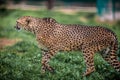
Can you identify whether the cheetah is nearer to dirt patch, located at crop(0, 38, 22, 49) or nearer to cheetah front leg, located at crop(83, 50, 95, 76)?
cheetah front leg, located at crop(83, 50, 95, 76)

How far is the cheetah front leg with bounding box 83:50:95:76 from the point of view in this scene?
8688mm

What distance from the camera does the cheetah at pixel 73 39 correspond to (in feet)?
28.8

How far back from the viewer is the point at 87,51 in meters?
8.71

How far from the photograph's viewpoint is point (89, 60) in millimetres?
8703

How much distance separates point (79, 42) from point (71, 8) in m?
20.9

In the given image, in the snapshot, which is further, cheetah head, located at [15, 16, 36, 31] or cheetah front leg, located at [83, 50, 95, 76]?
cheetah head, located at [15, 16, 36, 31]

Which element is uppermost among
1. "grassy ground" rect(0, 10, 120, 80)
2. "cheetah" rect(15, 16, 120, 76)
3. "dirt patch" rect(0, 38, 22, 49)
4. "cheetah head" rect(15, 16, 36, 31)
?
"cheetah head" rect(15, 16, 36, 31)

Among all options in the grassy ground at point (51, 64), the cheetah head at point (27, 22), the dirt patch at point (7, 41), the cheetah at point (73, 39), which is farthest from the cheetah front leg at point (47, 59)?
the dirt patch at point (7, 41)

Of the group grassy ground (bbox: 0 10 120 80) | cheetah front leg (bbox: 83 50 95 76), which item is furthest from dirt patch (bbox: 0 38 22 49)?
cheetah front leg (bbox: 83 50 95 76)

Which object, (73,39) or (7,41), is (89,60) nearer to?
(73,39)

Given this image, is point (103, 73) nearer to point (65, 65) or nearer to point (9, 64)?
point (65, 65)

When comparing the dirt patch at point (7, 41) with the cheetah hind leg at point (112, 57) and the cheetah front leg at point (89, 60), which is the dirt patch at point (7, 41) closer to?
the cheetah front leg at point (89, 60)

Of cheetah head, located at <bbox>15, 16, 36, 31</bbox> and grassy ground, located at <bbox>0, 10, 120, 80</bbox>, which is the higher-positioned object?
cheetah head, located at <bbox>15, 16, 36, 31</bbox>

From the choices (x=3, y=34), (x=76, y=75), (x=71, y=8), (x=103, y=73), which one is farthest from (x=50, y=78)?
(x=71, y=8)
